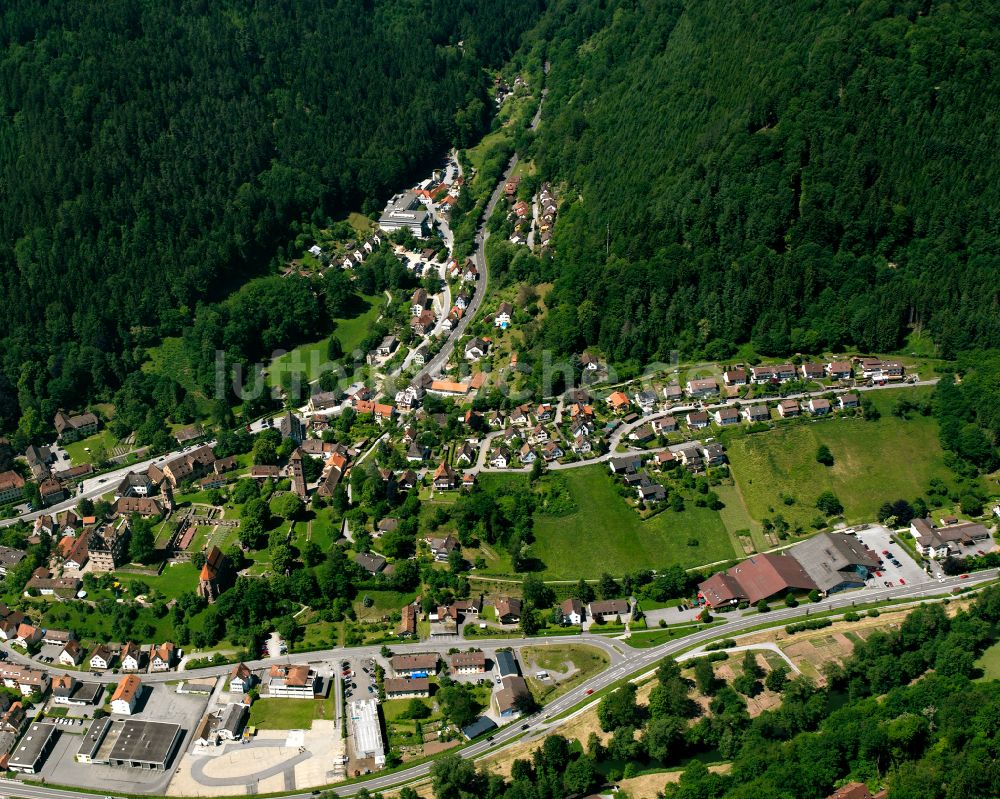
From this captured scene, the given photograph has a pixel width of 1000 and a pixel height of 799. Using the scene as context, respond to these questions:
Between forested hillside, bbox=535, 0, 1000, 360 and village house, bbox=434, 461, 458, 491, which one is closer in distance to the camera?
village house, bbox=434, 461, 458, 491

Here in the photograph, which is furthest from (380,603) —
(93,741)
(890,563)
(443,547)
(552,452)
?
(890,563)

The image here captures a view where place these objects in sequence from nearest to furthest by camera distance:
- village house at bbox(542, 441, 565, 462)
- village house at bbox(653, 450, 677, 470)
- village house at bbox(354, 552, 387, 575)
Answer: village house at bbox(354, 552, 387, 575) < village house at bbox(653, 450, 677, 470) < village house at bbox(542, 441, 565, 462)

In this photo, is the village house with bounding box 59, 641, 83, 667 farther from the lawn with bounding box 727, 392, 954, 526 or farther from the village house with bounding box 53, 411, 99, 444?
the lawn with bounding box 727, 392, 954, 526

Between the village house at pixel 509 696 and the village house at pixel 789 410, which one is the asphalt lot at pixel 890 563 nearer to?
the village house at pixel 789 410

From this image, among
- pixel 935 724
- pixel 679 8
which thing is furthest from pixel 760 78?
pixel 935 724

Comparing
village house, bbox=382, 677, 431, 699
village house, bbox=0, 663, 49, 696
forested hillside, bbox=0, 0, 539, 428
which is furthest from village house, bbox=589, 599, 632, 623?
forested hillside, bbox=0, 0, 539, 428

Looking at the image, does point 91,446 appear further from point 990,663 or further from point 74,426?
point 990,663
